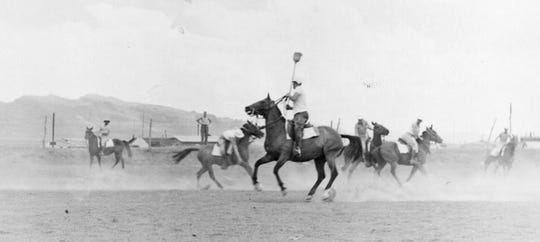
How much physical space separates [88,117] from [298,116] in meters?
86.8

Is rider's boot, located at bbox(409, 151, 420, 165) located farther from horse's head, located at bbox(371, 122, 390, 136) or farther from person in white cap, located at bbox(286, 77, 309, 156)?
person in white cap, located at bbox(286, 77, 309, 156)

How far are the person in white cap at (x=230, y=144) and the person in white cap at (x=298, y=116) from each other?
505cm

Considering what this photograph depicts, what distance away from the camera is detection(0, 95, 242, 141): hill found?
84.6 meters

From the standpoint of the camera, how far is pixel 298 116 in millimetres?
17625

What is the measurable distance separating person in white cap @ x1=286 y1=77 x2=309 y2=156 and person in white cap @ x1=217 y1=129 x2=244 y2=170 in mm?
5049

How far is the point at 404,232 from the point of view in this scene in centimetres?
1143

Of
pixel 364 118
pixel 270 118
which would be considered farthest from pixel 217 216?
pixel 364 118

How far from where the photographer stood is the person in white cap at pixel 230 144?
74.1 ft

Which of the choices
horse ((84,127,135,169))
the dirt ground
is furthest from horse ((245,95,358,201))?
horse ((84,127,135,169))

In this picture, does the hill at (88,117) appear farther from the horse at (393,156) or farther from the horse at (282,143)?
the horse at (282,143)

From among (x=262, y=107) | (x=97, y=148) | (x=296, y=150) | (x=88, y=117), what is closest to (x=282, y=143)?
(x=296, y=150)

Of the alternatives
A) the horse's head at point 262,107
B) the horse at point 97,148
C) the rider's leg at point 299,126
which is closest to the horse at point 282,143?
the horse's head at point 262,107

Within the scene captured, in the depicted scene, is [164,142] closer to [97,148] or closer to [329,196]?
[97,148]

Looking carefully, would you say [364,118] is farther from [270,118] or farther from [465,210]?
[465,210]
